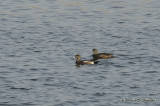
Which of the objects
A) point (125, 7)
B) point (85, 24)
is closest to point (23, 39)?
point (85, 24)

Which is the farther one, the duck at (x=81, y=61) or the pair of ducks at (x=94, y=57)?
Answer: the pair of ducks at (x=94, y=57)

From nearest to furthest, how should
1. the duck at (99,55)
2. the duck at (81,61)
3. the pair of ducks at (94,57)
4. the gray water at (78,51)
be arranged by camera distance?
the gray water at (78,51) < the duck at (81,61) < the pair of ducks at (94,57) < the duck at (99,55)

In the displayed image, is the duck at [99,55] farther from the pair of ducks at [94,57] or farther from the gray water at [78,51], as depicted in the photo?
the gray water at [78,51]

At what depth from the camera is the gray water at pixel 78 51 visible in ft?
97.9

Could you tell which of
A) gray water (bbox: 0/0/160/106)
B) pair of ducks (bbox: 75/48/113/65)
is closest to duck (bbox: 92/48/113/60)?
pair of ducks (bbox: 75/48/113/65)

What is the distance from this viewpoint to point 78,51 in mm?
39156

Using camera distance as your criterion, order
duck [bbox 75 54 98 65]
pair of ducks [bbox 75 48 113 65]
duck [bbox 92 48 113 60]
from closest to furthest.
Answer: duck [bbox 75 54 98 65] → pair of ducks [bbox 75 48 113 65] → duck [bbox 92 48 113 60]

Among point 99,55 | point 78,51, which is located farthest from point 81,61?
point 78,51

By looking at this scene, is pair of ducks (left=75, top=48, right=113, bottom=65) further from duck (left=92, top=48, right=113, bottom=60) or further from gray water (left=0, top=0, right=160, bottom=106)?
gray water (left=0, top=0, right=160, bottom=106)

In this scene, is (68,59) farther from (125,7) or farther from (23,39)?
(125,7)

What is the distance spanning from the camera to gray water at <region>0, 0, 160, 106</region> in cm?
2983

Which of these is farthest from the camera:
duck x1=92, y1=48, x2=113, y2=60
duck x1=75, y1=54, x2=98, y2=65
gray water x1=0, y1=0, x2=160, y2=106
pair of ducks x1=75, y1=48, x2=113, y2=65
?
duck x1=92, y1=48, x2=113, y2=60

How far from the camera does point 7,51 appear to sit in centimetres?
3884

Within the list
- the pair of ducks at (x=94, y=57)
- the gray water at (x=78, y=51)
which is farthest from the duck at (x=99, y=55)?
the gray water at (x=78, y=51)
